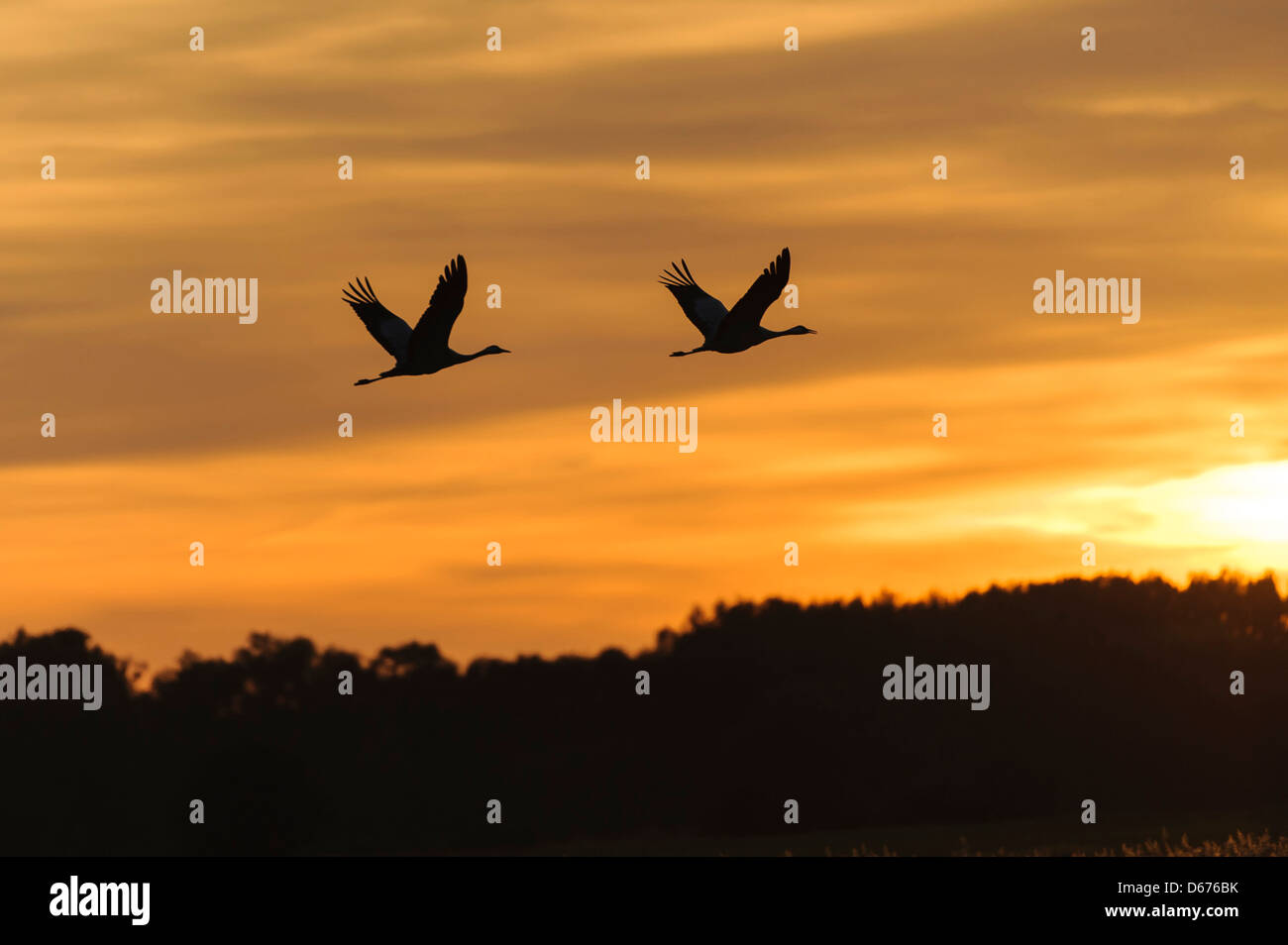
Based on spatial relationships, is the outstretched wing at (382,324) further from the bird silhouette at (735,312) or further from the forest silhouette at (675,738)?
the forest silhouette at (675,738)

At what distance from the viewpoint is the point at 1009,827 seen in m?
113

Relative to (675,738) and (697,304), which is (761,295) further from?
(675,738)

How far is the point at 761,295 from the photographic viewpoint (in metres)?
31.0

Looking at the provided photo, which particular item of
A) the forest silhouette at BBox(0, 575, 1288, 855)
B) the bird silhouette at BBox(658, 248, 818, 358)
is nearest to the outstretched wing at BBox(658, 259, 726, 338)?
the bird silhouette at BBox(658, 248, 818, 358)

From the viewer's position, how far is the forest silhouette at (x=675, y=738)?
10950 cm

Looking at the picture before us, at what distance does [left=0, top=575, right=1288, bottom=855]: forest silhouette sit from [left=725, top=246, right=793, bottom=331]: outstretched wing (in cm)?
7785

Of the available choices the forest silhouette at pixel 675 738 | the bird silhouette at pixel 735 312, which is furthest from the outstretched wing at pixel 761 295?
the forest silhouette at pixel 675 738

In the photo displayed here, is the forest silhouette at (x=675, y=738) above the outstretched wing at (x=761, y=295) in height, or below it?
below

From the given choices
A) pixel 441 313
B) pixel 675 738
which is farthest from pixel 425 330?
pixel 675 738

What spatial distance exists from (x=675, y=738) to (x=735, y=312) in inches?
3348

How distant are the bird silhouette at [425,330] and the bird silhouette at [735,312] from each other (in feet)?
11.9

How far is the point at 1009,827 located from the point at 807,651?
16.6m
